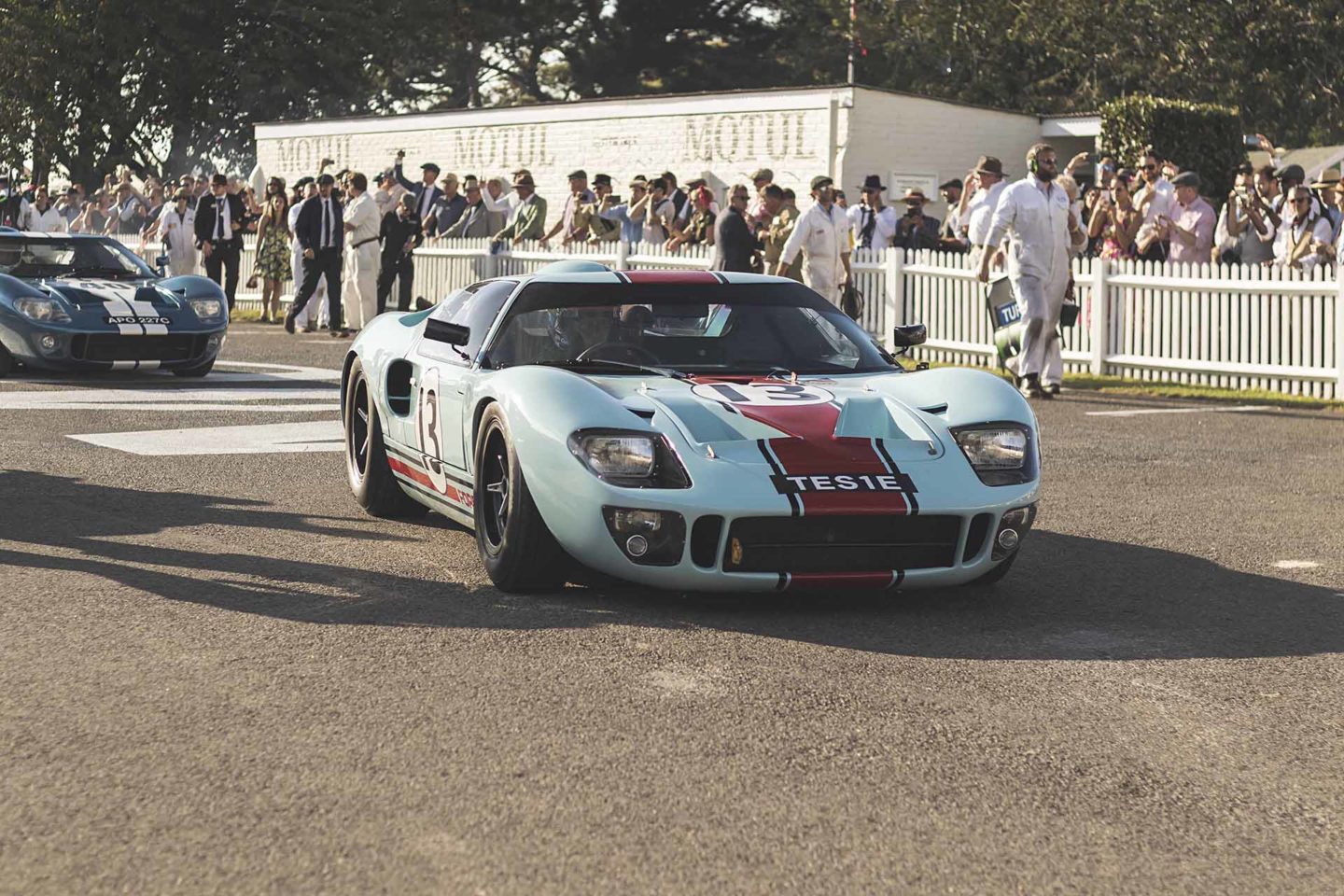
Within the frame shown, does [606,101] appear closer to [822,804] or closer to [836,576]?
[836,576]

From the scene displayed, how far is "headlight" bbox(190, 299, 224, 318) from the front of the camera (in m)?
16.2

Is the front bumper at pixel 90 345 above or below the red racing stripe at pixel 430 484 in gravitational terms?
above

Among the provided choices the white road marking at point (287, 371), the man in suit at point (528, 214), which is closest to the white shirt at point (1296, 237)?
the white road marking at point (287, 371)

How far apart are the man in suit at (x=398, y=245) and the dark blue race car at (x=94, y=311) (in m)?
6.02

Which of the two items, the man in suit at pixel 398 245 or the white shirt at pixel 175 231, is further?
the white shirt at pixel 175 231

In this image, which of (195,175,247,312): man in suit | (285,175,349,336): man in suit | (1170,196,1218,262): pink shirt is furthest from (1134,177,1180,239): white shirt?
(195,175,247,312): man in suit

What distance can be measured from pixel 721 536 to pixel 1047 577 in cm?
165

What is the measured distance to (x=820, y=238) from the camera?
1780cm

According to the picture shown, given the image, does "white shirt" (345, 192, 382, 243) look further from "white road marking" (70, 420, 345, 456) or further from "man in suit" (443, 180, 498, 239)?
"white road marking" (70, 420, 345, 456)

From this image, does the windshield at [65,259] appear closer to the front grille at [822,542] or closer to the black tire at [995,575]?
the black tire at [995,575]

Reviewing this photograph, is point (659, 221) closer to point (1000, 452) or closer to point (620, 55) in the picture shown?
point (1000, 452)

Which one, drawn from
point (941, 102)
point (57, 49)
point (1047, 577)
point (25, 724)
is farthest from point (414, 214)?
point (57, 49)

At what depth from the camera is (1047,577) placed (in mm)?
7438

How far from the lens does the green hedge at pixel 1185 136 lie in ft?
99.1
